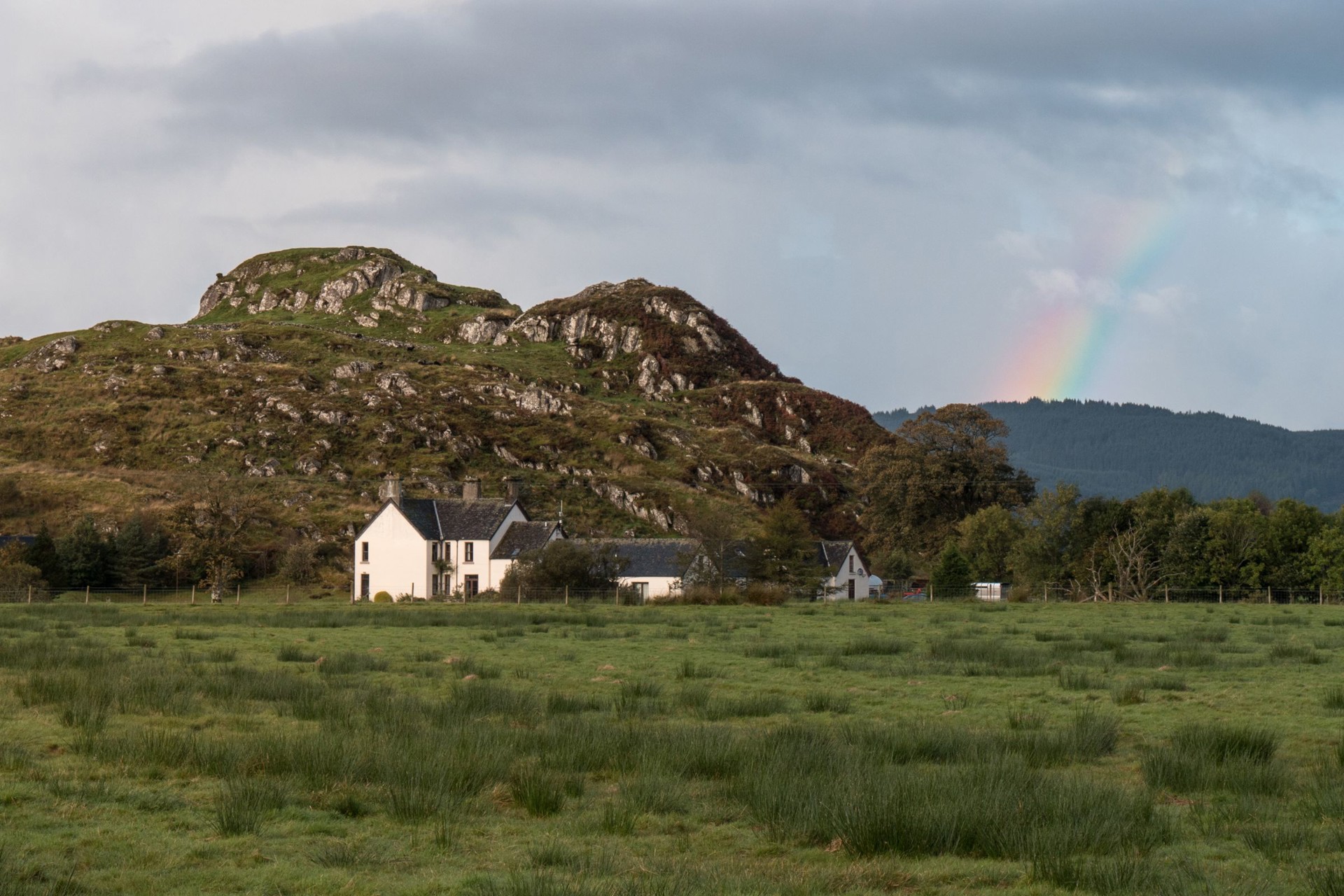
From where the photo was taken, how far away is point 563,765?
12.4m

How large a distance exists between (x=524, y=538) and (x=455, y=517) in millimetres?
6084

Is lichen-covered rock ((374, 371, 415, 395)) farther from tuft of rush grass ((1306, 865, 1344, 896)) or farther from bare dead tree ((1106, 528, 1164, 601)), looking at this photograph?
tuft of rush grass ((1306, 865, 1344, 896))

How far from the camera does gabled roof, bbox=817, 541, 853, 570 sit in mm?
92375

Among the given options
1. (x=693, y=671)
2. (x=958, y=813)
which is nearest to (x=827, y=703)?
(x=693, y=671)

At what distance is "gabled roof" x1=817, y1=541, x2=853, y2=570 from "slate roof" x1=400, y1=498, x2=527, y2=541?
25.1 metres

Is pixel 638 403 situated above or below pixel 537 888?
above

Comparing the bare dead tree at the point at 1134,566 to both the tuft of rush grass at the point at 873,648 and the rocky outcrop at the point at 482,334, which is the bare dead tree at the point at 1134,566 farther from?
the rocky outcrop at the point at 482,334

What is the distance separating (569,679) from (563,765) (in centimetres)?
799

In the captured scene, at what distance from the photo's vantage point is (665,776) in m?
11.9

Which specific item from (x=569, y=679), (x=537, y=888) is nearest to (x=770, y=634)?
(x=569, y=679)

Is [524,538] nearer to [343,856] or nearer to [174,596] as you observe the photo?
[174,596]

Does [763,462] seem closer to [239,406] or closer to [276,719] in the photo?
[239,406]

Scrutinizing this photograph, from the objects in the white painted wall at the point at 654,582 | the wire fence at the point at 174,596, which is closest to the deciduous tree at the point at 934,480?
the white painted wall at the point at 654,582

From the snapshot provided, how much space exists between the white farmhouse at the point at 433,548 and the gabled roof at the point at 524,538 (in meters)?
0.05
